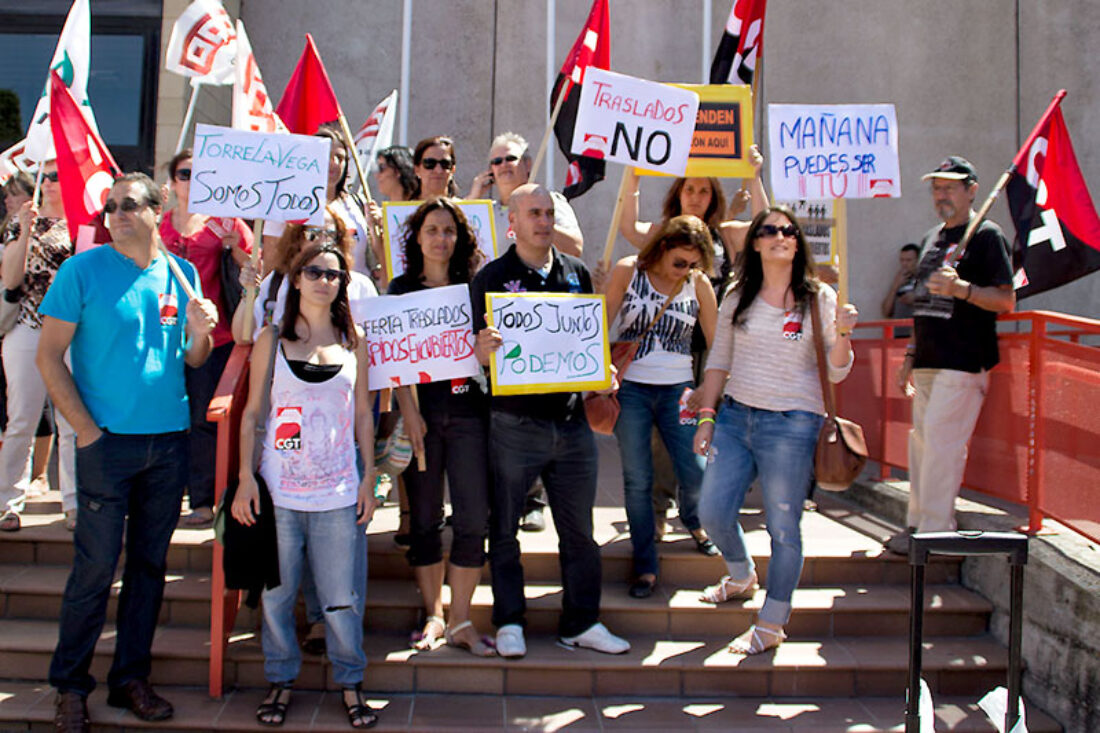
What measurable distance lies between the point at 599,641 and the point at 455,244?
2138 millimetres

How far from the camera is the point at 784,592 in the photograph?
460 cm

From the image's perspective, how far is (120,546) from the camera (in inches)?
161

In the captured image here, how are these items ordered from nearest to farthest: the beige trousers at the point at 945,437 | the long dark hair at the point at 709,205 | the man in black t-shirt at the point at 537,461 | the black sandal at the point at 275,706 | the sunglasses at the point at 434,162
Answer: the black sandal at the point at 275,706, the man in black t-shirt at the point at 537,461, the beige trousers at the point at 945,437, the sunglasses at the point at 434,162, the long dark hair at the point at 709,205

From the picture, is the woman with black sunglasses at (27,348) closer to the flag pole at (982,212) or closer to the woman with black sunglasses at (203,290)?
the woman with black sunglasses at (203,290)

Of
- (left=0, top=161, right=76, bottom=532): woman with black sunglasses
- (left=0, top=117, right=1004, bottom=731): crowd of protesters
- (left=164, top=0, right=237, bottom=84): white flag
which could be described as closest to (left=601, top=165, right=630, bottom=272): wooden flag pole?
(left=0, top=117, right=1004, bottom=731): crowd of protesters

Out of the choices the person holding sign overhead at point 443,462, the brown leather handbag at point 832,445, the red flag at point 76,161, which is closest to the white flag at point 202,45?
the red flag at point 76,161

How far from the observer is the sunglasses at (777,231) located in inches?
179

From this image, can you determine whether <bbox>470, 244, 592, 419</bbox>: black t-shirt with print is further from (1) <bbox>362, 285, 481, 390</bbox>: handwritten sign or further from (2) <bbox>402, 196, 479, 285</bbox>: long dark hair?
(2) <bbox>402, 196, 479, 285</bbox>: long dark hair

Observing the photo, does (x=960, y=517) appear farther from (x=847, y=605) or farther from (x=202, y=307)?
(x=202, y=307)

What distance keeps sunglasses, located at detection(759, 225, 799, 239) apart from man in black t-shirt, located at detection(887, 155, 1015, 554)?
42.1 inches

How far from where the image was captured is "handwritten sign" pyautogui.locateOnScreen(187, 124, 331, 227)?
4.50 metres

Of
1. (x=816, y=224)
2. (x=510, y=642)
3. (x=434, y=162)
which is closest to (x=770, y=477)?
(x=510, y=642)

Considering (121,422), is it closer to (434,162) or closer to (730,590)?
(434,162)

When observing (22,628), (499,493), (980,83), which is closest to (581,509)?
(499,493)
